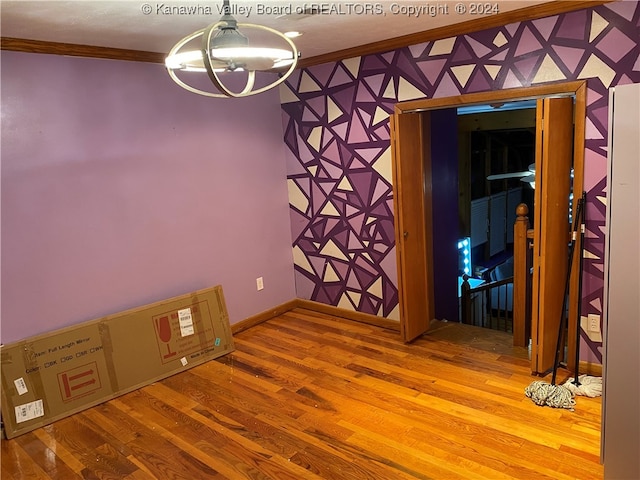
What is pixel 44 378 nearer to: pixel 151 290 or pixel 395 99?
pixel 151 290

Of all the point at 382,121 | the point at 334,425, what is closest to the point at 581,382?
the point at 334,425

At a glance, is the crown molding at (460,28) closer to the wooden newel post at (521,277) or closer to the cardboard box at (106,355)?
the wooden newel post at (521,277)

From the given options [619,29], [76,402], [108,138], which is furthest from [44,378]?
[619,29]

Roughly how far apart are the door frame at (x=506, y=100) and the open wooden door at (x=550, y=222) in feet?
0.22

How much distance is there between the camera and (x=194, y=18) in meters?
2.78

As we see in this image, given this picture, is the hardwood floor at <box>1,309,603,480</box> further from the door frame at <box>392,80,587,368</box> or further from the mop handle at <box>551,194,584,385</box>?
the door frame at <box>392,80,587,368</box>

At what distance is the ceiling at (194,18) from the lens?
8.26ft

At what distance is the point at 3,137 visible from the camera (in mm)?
3031

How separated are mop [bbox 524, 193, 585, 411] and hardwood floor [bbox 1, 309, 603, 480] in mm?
53

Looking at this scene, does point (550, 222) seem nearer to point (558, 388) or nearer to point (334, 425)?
point (558, 388)

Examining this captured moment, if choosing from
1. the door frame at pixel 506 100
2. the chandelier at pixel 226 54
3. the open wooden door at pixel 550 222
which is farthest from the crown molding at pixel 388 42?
the chandelier at pixel 226 54

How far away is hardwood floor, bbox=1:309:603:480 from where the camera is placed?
2.57m

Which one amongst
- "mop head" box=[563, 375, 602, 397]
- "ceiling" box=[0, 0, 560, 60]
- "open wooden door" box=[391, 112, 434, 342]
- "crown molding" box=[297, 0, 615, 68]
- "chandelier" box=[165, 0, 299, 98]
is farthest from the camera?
"open wooden door" box=[391, 112, 434, 342]

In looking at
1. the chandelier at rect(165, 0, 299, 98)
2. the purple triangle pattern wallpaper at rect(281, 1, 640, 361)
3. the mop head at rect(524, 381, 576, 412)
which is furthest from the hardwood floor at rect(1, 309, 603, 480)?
the chandelier at rect(165, 0, 299, 98)
